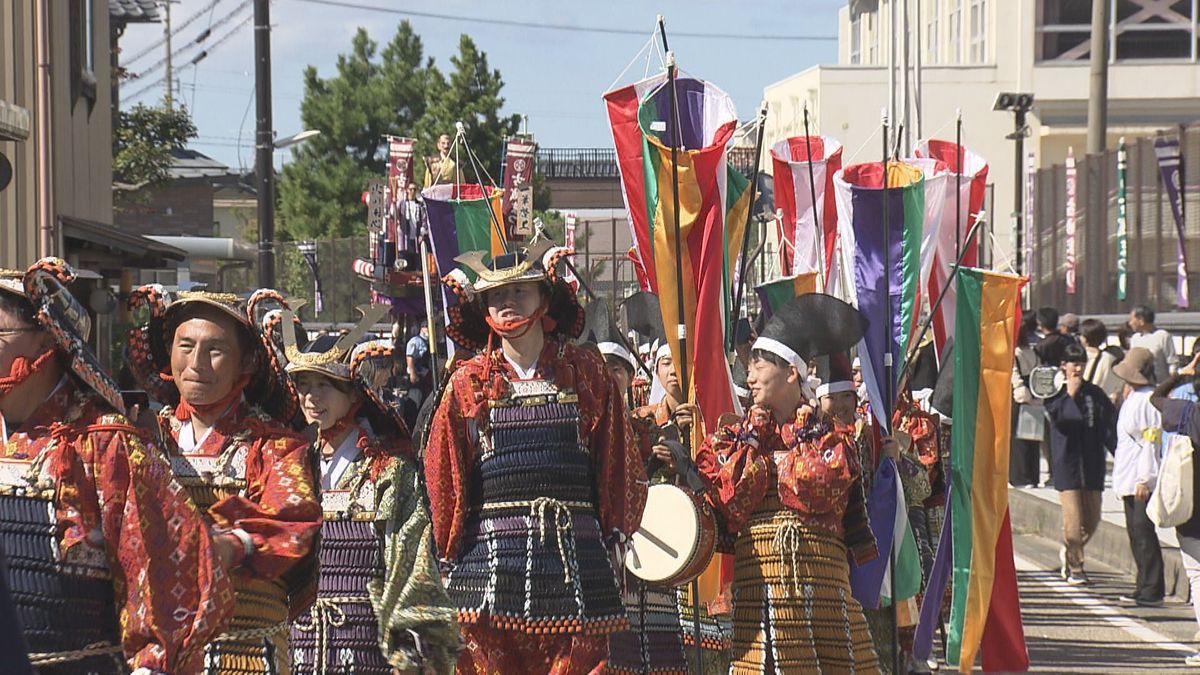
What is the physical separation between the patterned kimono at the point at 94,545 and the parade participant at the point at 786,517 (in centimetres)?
381

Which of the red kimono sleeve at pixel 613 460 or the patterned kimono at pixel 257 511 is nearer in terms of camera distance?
the patterned kimono at pixel 257 511

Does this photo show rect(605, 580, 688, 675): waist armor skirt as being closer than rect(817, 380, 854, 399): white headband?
Yes

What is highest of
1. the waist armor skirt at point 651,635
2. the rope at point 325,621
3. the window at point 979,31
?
the window at point 979,31

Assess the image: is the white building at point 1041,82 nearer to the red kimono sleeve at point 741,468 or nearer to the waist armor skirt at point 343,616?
the red kimono sleeve at point 741,468

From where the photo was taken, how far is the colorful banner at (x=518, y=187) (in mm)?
15000

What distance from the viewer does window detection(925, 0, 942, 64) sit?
55.5 metres

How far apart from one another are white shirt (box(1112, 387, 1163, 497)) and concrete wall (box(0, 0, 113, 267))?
8.86 m

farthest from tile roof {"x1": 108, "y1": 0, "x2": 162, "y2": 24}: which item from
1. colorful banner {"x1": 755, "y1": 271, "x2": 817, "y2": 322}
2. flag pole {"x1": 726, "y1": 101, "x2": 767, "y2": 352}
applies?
flag pole {"x1": 726, "y1": 101, "x2": 767, "y2": 352}

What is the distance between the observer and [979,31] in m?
51.3

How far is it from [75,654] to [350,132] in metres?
46.8

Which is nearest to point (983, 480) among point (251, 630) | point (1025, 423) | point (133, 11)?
point (251, 630)

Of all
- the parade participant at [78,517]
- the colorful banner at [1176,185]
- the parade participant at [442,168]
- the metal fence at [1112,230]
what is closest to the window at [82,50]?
the parade participant at [442,168]

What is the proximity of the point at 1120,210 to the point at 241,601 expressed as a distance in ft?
77.9

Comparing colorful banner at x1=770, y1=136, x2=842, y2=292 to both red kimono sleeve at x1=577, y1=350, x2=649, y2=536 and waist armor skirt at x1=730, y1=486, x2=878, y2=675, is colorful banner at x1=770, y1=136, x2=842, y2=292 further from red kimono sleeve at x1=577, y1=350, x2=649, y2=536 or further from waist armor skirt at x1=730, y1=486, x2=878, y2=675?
red kimono sleeve at x1=577, y1=350, x2=649, y2=536
